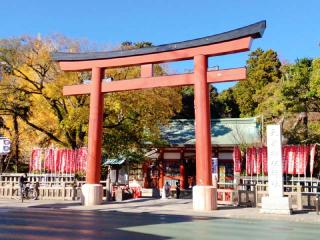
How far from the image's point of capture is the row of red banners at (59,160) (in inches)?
1107

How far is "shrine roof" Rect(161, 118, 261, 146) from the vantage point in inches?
1420

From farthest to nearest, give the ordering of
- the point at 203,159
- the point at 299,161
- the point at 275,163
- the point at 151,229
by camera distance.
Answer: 1. the point at 299,161
2. the point at 203,159
3. the point at 275,163
4. the point at 151,229

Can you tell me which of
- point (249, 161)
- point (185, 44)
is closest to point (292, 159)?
point (249, 161)

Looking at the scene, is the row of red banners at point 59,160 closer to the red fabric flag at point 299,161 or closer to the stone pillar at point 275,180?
the stone pillar at point 275,180

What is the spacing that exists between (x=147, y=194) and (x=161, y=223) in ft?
60.9

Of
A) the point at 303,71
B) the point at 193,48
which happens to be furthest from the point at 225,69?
the point at 303,71

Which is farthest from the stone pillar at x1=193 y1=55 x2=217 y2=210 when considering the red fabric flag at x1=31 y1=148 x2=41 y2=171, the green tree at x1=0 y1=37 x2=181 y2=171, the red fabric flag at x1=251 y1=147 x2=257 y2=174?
the red fabric flag at x1=31 y1=148 x2=41 y2=171

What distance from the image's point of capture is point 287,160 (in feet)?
80.6

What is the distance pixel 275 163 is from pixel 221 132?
17.7 m

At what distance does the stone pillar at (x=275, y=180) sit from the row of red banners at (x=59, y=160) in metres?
12.6

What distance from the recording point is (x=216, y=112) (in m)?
53.0

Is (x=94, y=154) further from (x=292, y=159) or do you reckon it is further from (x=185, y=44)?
(x=292, y=159)

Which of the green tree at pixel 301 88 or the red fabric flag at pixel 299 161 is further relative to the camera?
the green tree at pixel 301 88

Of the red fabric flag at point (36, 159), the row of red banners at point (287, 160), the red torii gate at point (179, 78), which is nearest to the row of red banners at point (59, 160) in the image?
the red fabric flag at point (36, 159)
